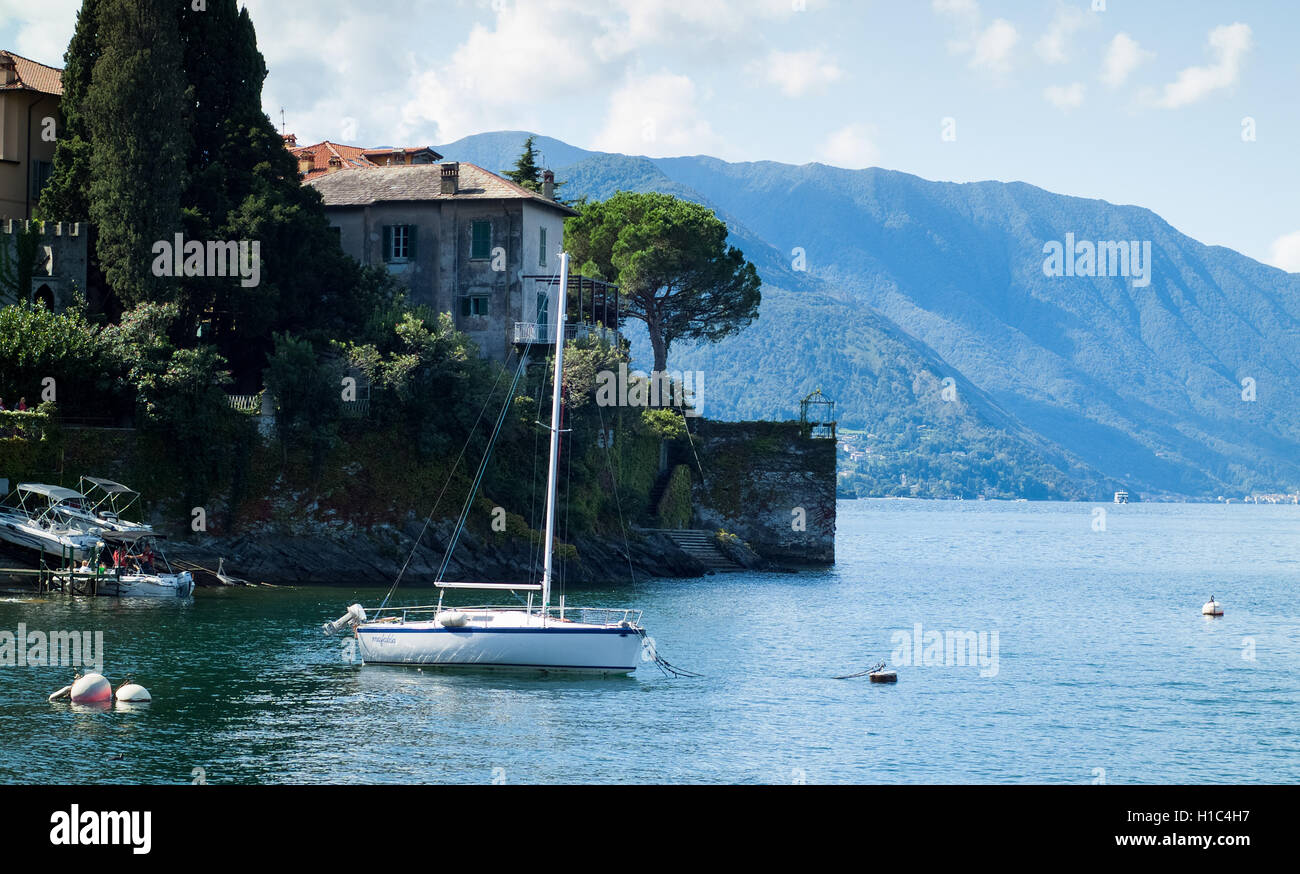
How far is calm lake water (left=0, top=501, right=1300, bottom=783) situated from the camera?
95.0 ft

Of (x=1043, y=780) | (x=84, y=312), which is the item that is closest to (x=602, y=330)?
(x=84, y=312)

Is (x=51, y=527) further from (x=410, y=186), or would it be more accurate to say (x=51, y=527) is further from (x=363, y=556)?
(x=410, y=186)

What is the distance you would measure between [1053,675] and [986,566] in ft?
191

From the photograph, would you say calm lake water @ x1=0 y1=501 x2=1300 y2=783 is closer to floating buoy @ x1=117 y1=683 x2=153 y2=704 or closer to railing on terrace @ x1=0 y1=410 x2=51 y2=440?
floating buoy @ x1=117 y1=683 x2=153 y2=704

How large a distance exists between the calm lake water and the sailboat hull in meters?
0.66

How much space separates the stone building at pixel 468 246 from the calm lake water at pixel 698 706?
17.9m

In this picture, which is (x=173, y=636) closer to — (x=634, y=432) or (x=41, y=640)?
(x=41, y=640)

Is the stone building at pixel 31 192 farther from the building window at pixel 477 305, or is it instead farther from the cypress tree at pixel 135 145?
the building window at pixel 477 305

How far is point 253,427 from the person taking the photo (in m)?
62.2

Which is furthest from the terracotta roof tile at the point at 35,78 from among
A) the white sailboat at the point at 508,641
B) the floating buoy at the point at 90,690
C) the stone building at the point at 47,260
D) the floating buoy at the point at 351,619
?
the floating buoy at the point at 90,690

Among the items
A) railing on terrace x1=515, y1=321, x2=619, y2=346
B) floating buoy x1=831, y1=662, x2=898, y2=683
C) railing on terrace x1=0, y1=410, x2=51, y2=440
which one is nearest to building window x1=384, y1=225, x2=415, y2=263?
railing on terrace x1=515, y1=321, x2=619, y2=346

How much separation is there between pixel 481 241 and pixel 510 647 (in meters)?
39.3

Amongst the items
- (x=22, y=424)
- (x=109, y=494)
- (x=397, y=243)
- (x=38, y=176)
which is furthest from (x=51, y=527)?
(x=397, y=243)

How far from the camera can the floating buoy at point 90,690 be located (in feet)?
108
